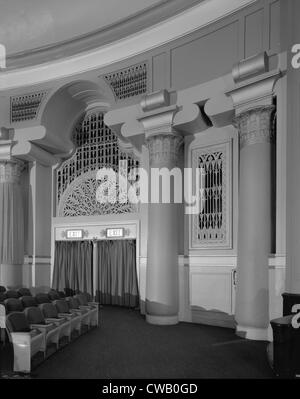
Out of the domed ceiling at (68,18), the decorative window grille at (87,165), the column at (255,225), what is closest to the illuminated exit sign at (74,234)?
the decorative window grille at (87,165)

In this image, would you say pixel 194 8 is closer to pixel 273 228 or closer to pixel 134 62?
pixel 134 62

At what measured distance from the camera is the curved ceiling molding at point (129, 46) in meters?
6.59

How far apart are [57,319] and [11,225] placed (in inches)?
184

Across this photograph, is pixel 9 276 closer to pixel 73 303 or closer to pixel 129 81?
pixel 73 303

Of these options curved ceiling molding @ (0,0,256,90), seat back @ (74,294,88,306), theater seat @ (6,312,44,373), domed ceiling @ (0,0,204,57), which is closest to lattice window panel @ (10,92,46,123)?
curved ceiling molding @ (0,0,256,90)

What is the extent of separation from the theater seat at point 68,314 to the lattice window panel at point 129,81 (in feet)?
14.3

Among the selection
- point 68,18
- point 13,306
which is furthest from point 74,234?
point 68,18

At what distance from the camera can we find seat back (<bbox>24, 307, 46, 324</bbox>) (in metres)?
4.75

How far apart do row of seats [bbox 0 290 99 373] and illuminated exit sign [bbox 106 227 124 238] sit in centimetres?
214

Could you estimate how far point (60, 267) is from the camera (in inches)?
369

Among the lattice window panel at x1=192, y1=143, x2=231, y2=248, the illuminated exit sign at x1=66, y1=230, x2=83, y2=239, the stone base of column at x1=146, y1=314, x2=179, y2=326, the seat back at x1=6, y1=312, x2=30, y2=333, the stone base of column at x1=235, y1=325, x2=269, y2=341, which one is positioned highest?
the lattice window panel at x1=192, y1=143, x2=231, y2=248

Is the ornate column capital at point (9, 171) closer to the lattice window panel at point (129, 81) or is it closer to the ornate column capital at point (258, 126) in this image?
the lattice window panel at point (129, 81)

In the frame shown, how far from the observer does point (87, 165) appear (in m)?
9.51

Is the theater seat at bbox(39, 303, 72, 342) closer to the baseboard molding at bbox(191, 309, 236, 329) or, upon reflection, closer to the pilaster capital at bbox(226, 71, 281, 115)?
the baseboard molding at bbox(191, 309, 236, 329)
